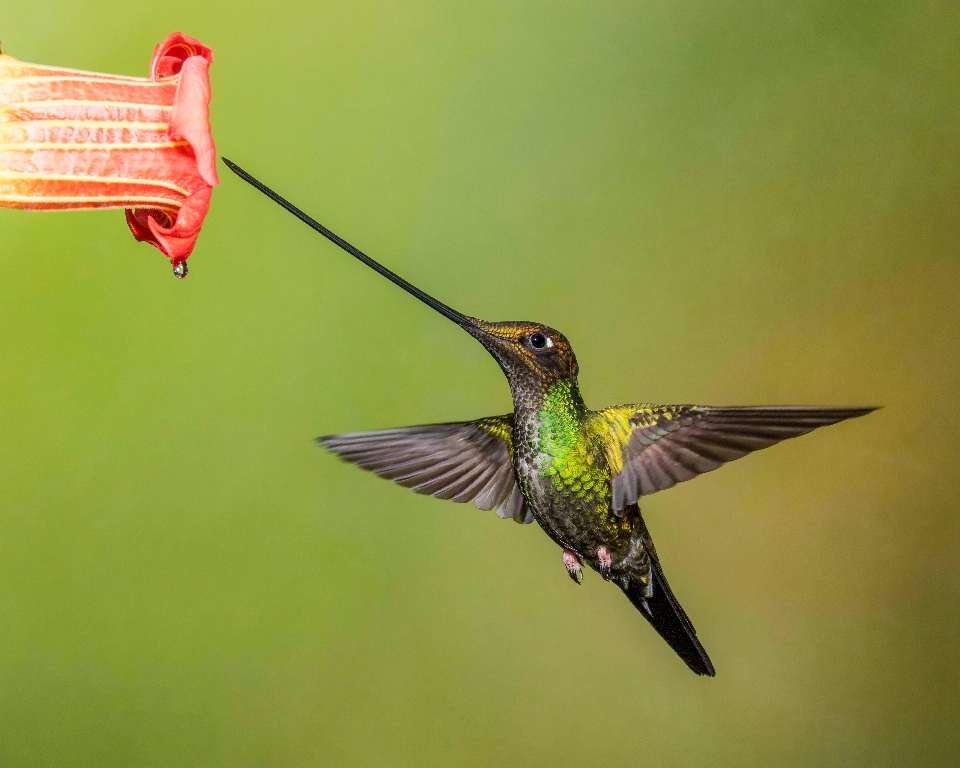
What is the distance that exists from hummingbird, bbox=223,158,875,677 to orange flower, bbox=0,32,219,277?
0.16 meters

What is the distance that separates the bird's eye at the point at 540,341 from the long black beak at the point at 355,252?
74 millimetres

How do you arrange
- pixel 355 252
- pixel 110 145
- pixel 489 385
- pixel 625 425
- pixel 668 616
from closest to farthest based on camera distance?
pixel 355 252 < pixel 110 145 < pixel 625 425 < pixel 668 616 < pixel 489 385

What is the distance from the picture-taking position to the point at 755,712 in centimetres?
180

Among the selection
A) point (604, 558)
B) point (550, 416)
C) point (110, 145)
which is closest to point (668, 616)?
point (604, 558)

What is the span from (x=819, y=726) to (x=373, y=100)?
5.26 feet

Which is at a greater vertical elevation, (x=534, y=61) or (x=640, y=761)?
(x=534, y=61)

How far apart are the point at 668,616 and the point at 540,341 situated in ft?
1.57

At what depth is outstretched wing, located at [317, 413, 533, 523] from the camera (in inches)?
40.2

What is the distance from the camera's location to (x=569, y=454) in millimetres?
1073

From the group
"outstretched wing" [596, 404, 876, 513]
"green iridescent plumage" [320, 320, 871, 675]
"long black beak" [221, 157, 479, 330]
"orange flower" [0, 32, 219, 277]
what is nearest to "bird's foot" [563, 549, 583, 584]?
"green iridescent plumage" [320, 320, 871, 675]

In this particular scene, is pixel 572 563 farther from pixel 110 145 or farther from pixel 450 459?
pixel 110 145

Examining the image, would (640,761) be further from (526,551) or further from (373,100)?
(373,100)

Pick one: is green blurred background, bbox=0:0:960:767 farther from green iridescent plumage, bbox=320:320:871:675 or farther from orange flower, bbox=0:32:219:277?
orange flower, bbox=0:32:219:277

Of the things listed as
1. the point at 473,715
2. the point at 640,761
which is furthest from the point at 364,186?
the point at 640,761
